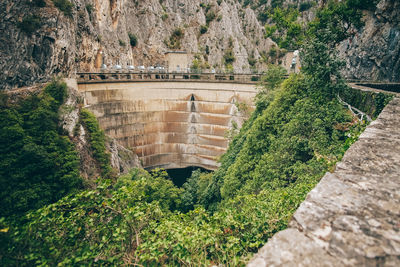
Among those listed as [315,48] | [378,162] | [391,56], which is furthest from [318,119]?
[391,56]


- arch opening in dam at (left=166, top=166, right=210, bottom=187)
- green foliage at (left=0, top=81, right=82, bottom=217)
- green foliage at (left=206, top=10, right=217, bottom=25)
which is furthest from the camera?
green foliage at (left=206, top=10, right=217, bottom=25)

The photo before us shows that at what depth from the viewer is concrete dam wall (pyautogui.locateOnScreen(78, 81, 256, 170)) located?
23.9m

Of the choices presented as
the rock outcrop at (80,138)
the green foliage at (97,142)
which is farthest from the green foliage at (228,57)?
the green foliage at (97,142)

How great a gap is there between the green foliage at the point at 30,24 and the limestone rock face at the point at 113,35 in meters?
0.17

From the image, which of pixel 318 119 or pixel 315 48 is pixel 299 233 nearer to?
pixel 318 119

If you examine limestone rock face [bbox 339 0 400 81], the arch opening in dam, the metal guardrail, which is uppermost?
limestone rock face [bbox 339 0 400 81]

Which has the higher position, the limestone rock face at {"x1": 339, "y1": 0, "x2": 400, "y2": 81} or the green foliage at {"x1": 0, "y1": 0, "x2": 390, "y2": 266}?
the limestone rock face at {"x1": 339, "y1": 0, "x2": 400, "y2": 81}

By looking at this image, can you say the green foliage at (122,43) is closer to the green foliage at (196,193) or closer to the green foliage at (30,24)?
the green foliage at (30,24)

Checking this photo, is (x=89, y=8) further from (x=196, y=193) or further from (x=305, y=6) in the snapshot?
(x=305, y=6)

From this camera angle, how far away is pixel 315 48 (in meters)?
9.42

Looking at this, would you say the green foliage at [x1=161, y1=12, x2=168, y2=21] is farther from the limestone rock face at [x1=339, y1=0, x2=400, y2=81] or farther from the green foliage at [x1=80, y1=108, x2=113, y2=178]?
the limestone rock face at [x1=339, y1=0, x2=400, y2=81]

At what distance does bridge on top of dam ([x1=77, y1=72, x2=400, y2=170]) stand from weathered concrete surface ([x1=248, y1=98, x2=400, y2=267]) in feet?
69.8

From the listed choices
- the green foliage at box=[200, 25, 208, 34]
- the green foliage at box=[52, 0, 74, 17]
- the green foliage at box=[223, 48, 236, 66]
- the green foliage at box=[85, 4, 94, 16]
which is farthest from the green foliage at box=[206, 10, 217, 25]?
the green foliage at box=[52, 0, 74, 17]

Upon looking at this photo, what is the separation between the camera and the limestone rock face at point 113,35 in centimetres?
1608
